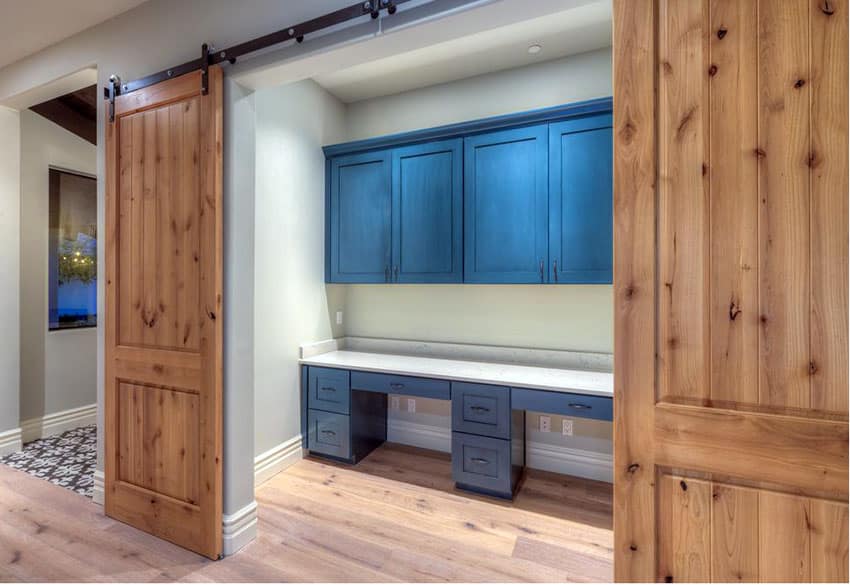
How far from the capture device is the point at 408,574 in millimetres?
1855

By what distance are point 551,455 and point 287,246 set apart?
241cm

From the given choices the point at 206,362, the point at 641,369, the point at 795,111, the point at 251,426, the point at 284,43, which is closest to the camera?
the point at 795,111

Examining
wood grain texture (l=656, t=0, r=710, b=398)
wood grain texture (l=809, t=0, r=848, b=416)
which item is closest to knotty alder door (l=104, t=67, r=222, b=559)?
wood grain texture (l=656, t=0, r=710, b=398)

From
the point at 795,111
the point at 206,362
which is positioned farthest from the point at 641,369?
the point at 206,362

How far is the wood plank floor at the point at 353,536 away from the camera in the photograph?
1851mm

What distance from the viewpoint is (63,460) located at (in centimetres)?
300

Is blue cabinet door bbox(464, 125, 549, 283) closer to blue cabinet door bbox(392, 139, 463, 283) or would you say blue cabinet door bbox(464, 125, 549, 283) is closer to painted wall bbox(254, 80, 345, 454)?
blue cabinet door bbox(392, 139, 463, 283)

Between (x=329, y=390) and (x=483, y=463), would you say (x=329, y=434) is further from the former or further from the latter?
(x=483, y=463)

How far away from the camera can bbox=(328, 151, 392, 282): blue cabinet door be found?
309 cm

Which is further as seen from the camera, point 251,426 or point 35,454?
point 35,454

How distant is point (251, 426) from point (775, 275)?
2.18m

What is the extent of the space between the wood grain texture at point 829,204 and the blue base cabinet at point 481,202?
143 cm

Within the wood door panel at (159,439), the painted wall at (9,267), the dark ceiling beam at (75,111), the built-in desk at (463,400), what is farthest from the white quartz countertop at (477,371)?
the dark ceiling beam at (75,111)

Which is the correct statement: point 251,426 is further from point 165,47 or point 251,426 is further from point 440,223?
point 165,47
